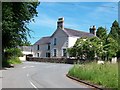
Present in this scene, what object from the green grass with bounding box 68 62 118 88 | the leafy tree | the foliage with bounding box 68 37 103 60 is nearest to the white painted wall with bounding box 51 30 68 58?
the foliage with bounding box 68 37 103 60

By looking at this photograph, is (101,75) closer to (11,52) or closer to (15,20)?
(15,20)

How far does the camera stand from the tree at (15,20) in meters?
38.5

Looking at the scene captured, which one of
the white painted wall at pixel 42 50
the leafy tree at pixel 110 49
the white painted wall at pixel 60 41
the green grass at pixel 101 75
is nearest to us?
the green grass at pixel 101 75

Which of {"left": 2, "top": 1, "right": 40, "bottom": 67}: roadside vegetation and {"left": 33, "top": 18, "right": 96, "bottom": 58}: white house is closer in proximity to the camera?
{"left": 2, "top": 1, "right": 40, "bottom": 67}: roadside vegetation

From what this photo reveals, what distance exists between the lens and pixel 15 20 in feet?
137

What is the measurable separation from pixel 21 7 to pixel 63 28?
1707 inches

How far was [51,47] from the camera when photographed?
3489 inches

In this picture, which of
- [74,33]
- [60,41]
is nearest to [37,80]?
[74,33]

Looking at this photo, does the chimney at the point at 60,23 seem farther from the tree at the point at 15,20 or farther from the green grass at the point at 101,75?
the green grass at the point at 101,75

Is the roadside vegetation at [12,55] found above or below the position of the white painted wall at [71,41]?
below

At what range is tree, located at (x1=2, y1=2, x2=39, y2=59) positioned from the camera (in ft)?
126

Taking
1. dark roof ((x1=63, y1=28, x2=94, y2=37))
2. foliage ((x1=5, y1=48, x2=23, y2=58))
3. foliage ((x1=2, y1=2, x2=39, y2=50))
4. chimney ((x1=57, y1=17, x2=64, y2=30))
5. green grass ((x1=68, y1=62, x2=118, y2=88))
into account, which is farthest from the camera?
chimney ((x1=57, y1=17, x2=64, y2=30))

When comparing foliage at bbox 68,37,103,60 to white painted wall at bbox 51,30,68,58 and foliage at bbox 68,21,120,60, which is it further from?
white painted wall at bbox 51,30,68,58

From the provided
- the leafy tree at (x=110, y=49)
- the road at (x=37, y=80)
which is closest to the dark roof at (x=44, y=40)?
the leafy tree at (x=110, y=49)
